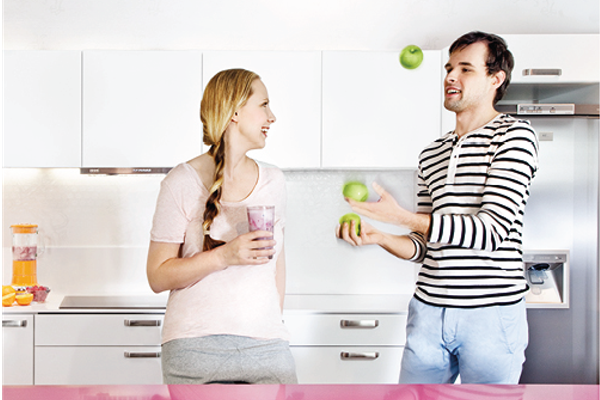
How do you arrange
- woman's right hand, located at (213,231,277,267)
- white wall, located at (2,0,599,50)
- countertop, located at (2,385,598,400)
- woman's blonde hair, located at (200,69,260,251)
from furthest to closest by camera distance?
white wall, located at (2,0,599,50)
woman's blonde hair, located at (200,69,260,251)
woman's right hand, located at (213,231,277,267)
countertop, located at (2,385,598,400)

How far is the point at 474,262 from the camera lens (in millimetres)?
1180

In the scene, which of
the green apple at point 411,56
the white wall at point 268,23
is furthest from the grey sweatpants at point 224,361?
the white wall at point 268,23

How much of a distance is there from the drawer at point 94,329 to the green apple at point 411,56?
1373 mm

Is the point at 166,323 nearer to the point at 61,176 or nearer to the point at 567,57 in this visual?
the point at 61,176

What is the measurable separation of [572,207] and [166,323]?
160 cm

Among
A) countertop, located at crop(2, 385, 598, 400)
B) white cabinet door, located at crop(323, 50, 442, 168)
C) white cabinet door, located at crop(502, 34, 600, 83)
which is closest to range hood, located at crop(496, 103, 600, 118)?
white cabinet door, located at crop(502, 34, 600, 83)

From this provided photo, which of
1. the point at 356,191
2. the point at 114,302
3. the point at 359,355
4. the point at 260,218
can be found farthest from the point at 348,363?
the point at 260,218

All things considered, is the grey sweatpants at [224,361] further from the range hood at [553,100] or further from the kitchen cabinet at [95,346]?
the range hood at [553,100]

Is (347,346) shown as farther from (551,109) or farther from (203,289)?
(551,109)

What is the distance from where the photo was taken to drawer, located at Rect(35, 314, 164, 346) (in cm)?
192

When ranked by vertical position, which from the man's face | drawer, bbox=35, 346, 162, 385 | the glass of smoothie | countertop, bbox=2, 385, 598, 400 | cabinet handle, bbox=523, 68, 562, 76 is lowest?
drawer, bbox=35, 346, 162, 385

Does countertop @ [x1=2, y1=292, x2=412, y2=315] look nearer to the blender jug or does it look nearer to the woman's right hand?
the blender jug

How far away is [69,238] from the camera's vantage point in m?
2.38

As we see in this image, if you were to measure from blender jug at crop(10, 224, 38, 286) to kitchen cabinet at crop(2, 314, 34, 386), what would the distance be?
0.30m
